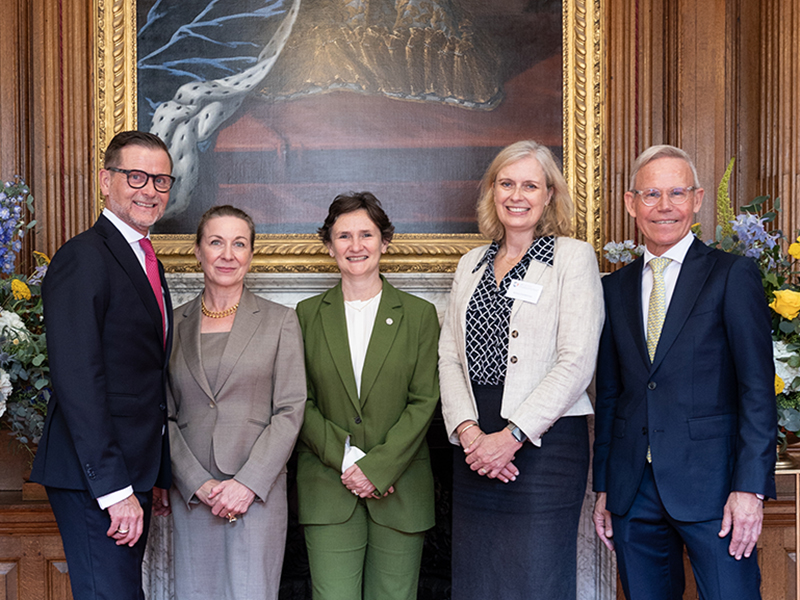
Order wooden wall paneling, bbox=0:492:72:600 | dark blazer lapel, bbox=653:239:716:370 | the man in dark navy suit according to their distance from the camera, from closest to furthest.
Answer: the man in dark navy suit
dark blazer lapel, bbox=653:239:716:370
wooden wall paneling, bbox=0:492:72:600

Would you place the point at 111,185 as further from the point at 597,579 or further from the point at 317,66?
the point at 597,579

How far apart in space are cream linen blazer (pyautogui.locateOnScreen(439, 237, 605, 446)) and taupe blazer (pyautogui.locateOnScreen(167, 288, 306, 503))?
0.59 meters

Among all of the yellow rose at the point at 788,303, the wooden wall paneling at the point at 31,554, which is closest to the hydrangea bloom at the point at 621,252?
the yellow rose at the point at 788,303

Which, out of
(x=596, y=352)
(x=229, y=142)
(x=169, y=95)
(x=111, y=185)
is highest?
(x=169, y=95)

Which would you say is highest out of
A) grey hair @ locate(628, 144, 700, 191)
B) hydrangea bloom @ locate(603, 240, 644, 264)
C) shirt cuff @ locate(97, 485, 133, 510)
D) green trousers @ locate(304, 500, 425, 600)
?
grey hair @ locate(628, 144, 700, 191)

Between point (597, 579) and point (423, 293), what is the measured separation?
5.13ft

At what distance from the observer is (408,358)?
2.51 meters

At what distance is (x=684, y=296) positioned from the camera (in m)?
2.08

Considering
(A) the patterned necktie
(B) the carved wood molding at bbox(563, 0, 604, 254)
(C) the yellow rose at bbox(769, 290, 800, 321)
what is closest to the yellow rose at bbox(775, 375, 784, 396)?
(C) the yellow rose at bbox(769, 290, 800, 321)

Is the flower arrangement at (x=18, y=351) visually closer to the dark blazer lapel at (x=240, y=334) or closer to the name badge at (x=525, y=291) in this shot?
the dark blazer lapel at (x=240, y=334)

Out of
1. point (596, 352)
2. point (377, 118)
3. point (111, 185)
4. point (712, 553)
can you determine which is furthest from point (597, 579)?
point (111, 185)

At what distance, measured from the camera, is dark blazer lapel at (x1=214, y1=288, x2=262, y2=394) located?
2.36m

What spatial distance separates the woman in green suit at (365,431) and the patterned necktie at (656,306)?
81 centimetres

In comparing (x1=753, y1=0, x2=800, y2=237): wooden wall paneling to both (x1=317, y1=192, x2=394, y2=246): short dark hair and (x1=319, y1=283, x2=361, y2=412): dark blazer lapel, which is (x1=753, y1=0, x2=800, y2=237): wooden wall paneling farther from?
(x1=319, y1=283, x2=361, y2=412): dark blazer lapel
